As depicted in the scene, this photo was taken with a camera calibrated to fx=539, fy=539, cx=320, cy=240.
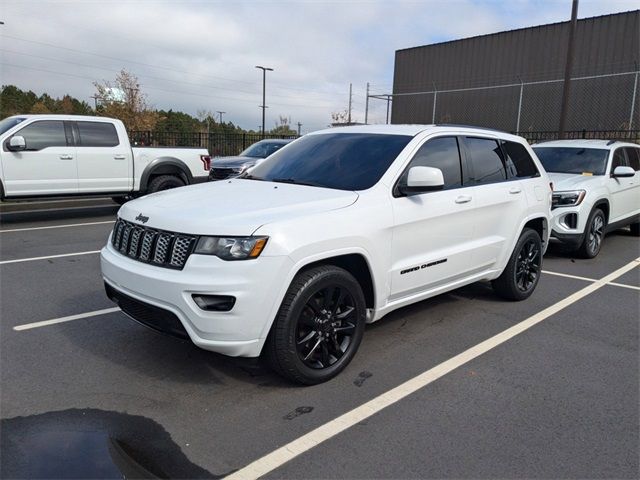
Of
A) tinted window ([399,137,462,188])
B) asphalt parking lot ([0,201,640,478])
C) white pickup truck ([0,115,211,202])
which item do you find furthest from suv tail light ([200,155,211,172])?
tinted window ([399,137,462,188])

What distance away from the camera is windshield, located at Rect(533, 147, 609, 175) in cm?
898

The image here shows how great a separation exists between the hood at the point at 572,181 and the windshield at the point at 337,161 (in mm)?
4630


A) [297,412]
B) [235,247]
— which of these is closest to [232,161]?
[235,247]

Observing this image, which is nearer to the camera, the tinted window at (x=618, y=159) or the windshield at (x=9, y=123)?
the tinted window at (x=618, y=159)

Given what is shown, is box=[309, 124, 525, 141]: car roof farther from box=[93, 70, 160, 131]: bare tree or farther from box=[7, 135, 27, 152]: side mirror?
box=[93, 70, 160, 131]: bare tree

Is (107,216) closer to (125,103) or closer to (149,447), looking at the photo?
(149,447)

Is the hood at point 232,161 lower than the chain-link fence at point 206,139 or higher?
lower

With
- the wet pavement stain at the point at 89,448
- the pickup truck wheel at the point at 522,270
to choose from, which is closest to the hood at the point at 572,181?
the pickup truck wheel at the point at 522,270

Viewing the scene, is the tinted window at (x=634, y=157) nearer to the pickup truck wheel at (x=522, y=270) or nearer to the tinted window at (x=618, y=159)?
the tinted window at (x=618, y=159)

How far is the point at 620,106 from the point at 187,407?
27.6 metres

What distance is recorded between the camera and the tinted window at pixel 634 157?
9741 mm

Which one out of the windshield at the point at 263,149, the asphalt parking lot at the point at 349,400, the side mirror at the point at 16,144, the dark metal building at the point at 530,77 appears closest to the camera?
the asphalt parking lot at the point at 349,400

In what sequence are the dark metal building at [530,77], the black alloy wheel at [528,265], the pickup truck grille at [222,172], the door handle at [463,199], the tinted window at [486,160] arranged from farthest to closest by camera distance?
the dark metal building at [530,77] → the pickup truck grille at [222,172] → the black alloy wheel at [528,265] → the tinted window at [486,160] → the door handle at [463,199]

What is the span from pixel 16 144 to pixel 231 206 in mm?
7610
